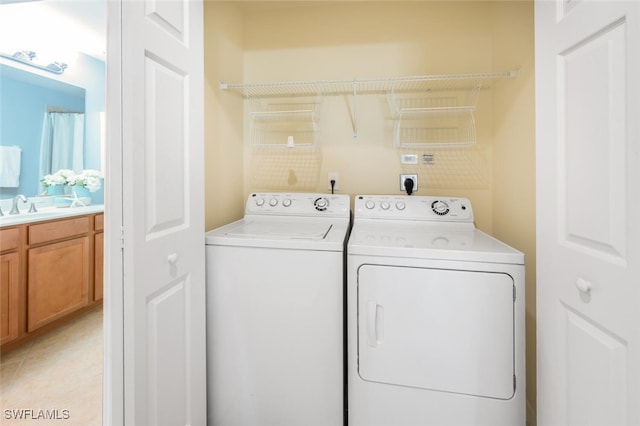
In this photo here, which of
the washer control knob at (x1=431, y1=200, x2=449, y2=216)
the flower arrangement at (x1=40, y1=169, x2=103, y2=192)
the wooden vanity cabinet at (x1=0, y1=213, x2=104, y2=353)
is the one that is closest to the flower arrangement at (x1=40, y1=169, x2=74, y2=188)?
the flower arrangement at (x1=40, y1=169, x2=103, y2=192)

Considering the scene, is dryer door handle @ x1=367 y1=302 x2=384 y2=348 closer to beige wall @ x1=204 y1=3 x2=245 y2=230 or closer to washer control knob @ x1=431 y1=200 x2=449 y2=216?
washer control knob @ x1=431 y1=200 x2=449 y2=216

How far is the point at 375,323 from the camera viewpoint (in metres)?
1.35

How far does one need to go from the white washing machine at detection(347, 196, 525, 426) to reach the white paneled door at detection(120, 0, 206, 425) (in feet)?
2.28

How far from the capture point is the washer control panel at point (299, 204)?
79.4 inches

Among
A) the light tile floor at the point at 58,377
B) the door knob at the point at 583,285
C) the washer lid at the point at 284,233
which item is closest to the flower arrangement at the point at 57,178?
the light tile floor at the point at 58,377

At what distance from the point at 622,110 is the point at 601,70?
131 millimetres

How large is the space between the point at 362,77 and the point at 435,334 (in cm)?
169

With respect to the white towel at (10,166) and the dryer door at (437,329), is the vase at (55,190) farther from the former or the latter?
the dryer door at (437,329)

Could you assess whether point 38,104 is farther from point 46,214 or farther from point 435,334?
point 435,334

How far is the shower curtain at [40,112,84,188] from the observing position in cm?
83

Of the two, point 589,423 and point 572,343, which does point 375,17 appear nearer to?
point 572,343

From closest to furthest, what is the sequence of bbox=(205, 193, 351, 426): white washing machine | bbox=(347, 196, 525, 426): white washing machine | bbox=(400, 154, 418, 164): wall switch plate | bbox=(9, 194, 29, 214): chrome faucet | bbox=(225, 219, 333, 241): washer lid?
bbox=(9, 194, 29, 214): chrome faucet, bbox=(347, 196, 525, 426): white washing machine, bbox=(205, 193, 351, 426): white washing machine, bbox=(225, 219, 333, 241): washer lid, bbox=(400, 154, 418, 164): wall switch plate

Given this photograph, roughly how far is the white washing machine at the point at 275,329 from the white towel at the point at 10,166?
0.79m

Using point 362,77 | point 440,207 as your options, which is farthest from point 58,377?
point 362,77
